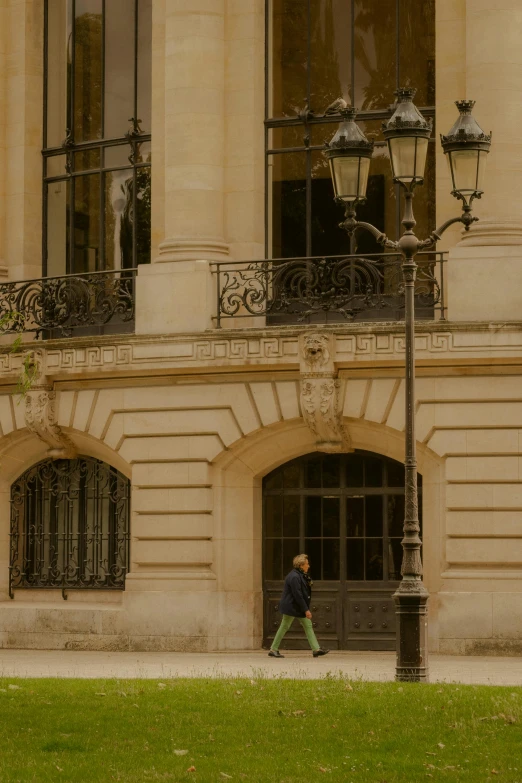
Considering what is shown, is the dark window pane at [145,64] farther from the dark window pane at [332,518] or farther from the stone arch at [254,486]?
the dark window pane at [332,518]

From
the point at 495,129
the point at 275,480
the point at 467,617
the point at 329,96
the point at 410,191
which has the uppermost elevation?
the point at 329,96

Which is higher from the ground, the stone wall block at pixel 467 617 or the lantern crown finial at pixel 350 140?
the lantern crown finial at pixel 350 140

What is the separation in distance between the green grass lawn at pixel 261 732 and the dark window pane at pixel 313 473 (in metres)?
9.73

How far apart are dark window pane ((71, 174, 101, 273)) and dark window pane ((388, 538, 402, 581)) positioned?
7579 mm

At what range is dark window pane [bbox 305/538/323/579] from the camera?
29344mm

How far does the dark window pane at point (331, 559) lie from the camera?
2920 centimetres

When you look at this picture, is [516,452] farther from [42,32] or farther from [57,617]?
[42,32]

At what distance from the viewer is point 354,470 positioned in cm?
2925

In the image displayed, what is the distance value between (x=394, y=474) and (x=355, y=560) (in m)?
1.57

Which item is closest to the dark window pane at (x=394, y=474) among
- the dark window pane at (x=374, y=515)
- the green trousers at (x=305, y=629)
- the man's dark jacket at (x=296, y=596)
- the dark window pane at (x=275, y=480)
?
the dark window pane at (x=374, y=515)

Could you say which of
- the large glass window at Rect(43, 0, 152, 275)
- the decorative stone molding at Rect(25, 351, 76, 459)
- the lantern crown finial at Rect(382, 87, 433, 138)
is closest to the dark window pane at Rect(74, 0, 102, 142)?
the large glass window at Rect(43, 0, 152, 275)

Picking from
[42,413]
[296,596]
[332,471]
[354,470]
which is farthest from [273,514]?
[42,413]

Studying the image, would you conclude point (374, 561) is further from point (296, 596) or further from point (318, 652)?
point (296, 596)

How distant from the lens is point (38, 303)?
31.4 meters
